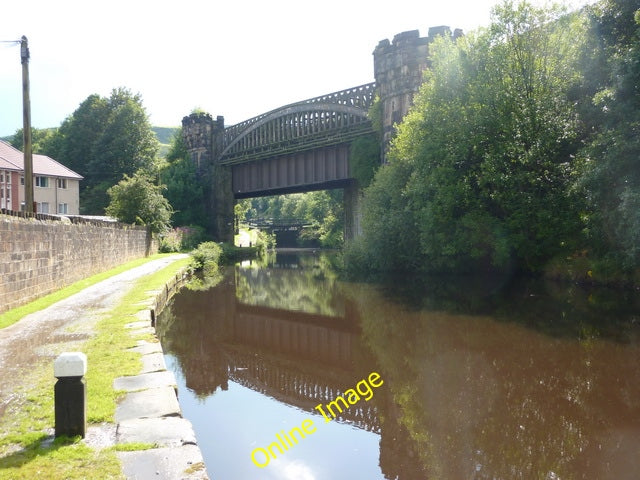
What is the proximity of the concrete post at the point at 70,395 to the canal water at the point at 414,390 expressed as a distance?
127cm

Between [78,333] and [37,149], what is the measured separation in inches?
2312

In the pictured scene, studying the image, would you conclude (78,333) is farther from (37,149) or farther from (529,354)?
(37,149)

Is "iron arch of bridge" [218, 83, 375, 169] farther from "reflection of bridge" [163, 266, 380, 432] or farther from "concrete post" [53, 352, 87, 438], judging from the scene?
"concrete post" [53, 352, 87, 438]

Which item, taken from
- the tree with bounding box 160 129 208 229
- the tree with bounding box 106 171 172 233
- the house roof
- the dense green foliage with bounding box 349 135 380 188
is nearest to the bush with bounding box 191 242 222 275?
the tree with bounding box 106 171 172 233

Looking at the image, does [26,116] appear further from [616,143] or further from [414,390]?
[616,143]

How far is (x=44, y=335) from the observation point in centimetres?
788

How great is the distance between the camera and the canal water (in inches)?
183

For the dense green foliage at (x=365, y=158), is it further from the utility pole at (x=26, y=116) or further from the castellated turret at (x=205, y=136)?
the castellated turret at (x=205, y=136)

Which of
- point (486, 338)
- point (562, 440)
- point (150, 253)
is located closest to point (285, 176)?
point (150, 253)

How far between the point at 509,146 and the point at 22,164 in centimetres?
3334

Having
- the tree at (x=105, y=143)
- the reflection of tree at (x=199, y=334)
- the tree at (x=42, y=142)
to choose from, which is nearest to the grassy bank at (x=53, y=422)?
the reflection of tree at (x=199, y=334)

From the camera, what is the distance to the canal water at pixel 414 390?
464 centimetres

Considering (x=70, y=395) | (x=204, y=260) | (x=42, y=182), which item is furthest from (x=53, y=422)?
(x=42, y=182)

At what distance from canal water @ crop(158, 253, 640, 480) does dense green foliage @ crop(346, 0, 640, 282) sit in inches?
196
